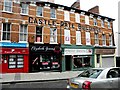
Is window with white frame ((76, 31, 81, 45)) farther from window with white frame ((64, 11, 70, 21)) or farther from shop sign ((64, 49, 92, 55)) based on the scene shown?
window with white frame ((64, 11, 70, 21))

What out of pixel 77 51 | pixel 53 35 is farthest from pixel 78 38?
pixel 53 35

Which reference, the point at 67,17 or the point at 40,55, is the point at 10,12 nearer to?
the point at 40,55

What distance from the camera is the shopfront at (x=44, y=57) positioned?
70.9 ft

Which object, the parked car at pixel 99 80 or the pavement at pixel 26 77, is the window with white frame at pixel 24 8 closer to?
the pavement at pixel 26 77

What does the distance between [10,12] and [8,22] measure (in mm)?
1158

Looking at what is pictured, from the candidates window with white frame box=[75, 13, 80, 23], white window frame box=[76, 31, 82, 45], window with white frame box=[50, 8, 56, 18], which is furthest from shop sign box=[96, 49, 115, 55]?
window with white frame box=[50, 8, 56, 18]

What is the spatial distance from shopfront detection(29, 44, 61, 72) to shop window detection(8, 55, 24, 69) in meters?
1.01

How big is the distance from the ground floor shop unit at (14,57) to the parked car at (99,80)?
1361 centimetres

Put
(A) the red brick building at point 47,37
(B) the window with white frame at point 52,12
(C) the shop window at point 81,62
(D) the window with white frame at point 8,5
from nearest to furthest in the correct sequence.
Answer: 1. (A) the red brick building at point 47,37
2. (D) the window with white frame at point 8,5
3. (B) the window with white frame at point 52,12
4. (C) the shop window at point 81,62

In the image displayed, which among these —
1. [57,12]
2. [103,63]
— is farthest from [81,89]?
[103,63]

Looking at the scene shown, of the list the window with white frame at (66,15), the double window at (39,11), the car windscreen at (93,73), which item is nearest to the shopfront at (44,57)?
the double window at (39,11)

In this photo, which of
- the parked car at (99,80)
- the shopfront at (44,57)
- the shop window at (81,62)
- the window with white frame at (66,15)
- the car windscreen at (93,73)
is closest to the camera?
the parked car at (99,80)

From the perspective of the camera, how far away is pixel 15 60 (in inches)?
814

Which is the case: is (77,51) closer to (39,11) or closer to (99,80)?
(39,11)
